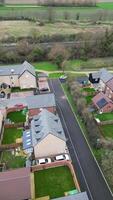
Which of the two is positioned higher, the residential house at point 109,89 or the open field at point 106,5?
the open field at point 106,5

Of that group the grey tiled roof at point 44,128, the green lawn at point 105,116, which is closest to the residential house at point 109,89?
the green lawn at point 105,116

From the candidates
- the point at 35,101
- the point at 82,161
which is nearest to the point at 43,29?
the point at 35,101

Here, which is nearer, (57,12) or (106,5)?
(57,12)

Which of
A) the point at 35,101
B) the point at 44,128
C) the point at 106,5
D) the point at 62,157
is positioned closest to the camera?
the point at 62,157

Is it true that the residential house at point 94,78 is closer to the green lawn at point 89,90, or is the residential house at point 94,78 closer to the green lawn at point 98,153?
the green lawn at point 89,90

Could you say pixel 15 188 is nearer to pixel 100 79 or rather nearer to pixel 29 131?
pixel 29 131

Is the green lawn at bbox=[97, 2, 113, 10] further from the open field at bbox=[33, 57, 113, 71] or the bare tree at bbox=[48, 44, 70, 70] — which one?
the bare tree at bbox=[48, 44, 70, 70]

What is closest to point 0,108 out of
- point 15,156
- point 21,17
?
point 15,156
